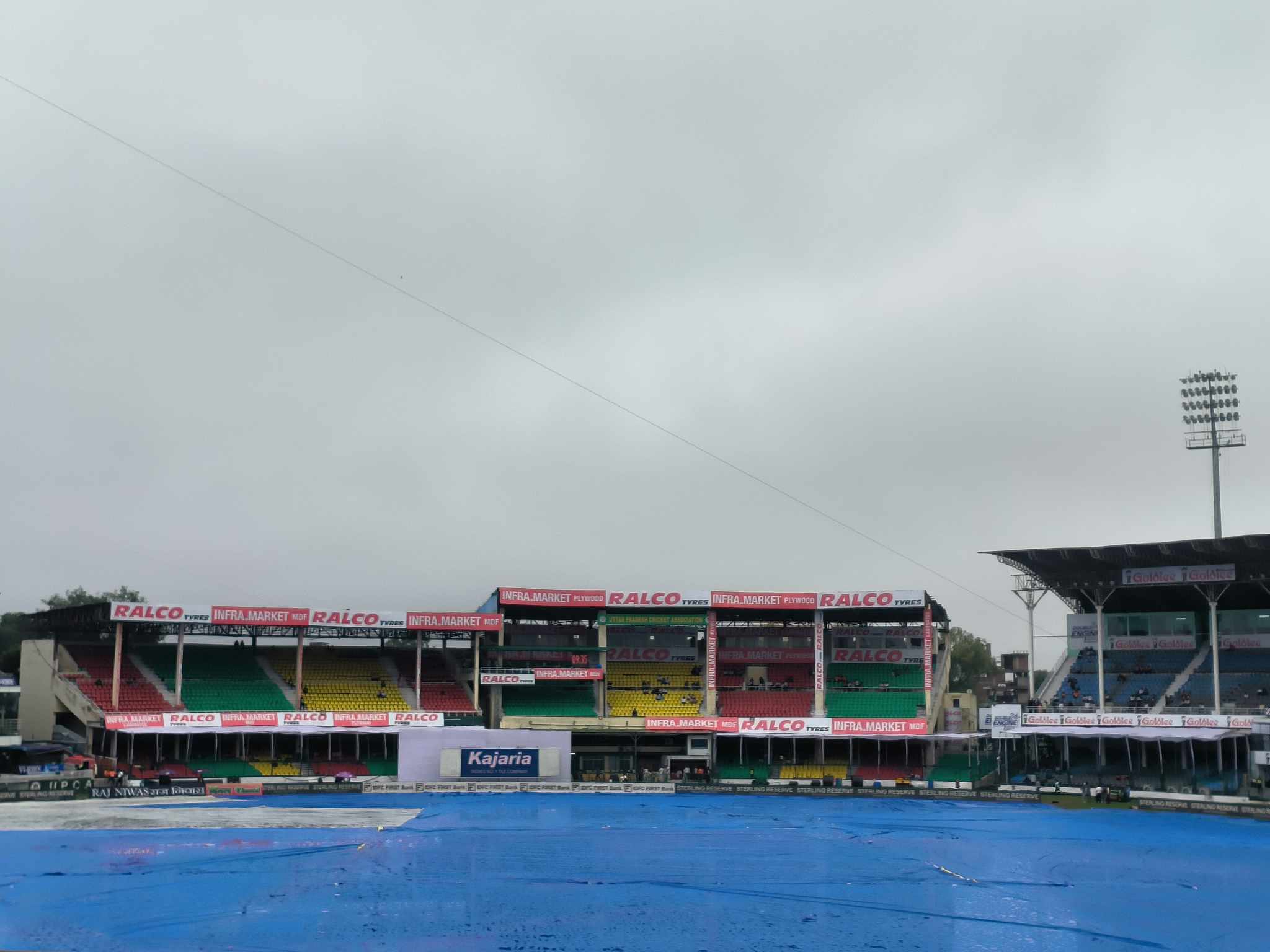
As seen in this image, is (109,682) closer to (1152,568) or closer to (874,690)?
(874,690)

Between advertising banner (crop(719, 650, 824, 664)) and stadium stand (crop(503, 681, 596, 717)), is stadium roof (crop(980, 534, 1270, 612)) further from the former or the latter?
stadium stand (crop(503, 681, 596, 717))

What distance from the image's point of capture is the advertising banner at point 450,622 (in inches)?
2940

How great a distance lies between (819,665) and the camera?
3044 inches

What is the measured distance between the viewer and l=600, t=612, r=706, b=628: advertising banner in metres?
79.1

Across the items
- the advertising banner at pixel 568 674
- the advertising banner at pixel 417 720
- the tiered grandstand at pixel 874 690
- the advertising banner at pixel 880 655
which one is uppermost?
the advertising banner at pixel 880 655

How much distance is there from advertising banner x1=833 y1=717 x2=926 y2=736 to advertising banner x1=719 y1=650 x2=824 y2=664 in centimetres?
984

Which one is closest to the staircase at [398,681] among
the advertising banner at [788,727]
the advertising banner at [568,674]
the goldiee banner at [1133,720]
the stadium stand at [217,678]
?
the stadium stand at [217,678]

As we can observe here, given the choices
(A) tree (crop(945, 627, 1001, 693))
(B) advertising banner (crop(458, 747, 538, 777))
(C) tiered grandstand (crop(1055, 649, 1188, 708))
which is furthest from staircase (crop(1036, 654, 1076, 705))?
(A) tree (crop(945, 627, 1001, 693))

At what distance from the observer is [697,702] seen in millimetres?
79062

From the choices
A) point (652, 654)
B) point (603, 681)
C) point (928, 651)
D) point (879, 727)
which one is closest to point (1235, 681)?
point (928, 651)

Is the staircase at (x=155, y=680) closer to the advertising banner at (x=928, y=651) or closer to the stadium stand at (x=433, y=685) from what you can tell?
the stadium stand at (x=433, y=685)

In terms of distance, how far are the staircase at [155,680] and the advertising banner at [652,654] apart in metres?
28.2

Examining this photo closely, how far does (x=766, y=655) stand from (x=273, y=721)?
32.8m

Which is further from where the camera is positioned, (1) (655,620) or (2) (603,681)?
(1) (655,620)
